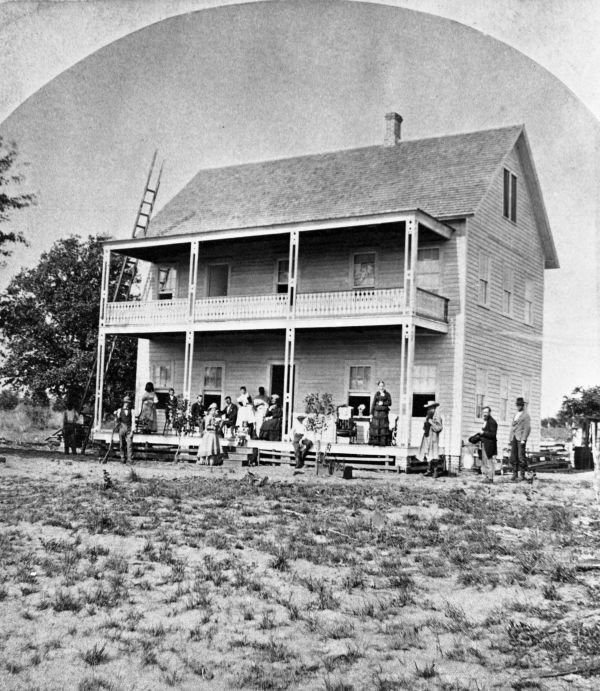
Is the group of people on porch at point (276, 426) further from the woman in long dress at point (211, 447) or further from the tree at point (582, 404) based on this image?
the tree at point (582, 404)

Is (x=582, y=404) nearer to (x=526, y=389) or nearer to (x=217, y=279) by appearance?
(x=526, y=389)

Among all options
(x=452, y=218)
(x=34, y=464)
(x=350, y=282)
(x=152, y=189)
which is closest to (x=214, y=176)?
(x=152, y=189)

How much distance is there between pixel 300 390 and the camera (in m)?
24.8

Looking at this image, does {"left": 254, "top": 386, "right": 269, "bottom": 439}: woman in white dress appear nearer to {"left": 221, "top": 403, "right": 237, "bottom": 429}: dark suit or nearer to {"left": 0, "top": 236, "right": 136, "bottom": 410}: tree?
{"left": 221, "top": 403, "right": 237, "bottom": 429}: dark suit

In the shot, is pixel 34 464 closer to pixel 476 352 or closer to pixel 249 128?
pixel 249 128

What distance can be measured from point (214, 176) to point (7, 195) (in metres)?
16.2

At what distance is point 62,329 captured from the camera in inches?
1533

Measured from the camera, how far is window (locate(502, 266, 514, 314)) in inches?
976

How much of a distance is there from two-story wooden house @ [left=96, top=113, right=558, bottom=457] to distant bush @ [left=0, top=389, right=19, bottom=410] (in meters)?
15.6

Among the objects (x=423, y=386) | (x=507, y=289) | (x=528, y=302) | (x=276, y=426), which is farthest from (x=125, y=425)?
(x=528, y=302)

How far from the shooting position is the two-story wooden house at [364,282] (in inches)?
874

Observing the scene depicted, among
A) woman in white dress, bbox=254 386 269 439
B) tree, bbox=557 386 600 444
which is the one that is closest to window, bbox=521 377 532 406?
tree, bbox=557 386 600 444

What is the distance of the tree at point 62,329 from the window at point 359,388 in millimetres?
17320

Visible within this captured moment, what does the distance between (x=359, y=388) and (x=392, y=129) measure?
347 inches
